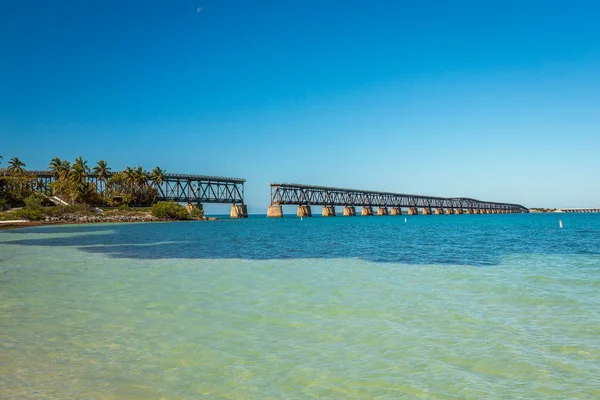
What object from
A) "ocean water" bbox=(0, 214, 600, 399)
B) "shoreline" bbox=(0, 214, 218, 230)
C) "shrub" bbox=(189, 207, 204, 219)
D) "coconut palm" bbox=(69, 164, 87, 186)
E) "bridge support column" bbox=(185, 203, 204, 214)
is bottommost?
"ocean water" bbox=(0, 214, 600, 399)

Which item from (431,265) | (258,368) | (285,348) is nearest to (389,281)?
(431,265)

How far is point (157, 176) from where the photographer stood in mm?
140625

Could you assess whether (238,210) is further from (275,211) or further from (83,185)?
(83,185)

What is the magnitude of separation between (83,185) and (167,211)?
67.3 feet

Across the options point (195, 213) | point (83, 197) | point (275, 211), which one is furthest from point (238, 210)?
point (83, 197)

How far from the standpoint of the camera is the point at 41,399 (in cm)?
661

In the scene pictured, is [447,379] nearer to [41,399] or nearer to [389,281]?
[41,399]

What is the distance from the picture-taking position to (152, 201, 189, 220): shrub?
115m

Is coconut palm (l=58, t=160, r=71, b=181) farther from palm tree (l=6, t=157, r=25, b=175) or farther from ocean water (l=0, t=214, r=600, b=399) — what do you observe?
ocean water (l=0, t=214, r=600, b=399)

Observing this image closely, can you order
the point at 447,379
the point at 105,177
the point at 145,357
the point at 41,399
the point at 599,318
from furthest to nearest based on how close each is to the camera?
the point at 105,177 < the point at 599,318 < the point at 145,357 < the point at 447,379 < the point at 41,399

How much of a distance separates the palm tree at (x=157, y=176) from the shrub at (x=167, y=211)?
69.0 ft

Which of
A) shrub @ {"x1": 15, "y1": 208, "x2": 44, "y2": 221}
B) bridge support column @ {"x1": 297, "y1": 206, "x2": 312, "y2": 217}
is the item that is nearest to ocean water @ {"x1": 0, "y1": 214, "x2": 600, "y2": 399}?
shrub @ {"x1": 15, "y1": 208, "x2": 44, "y2": 221}

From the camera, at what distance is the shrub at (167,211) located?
11458 centimetres

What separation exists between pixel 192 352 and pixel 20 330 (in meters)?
4.65
